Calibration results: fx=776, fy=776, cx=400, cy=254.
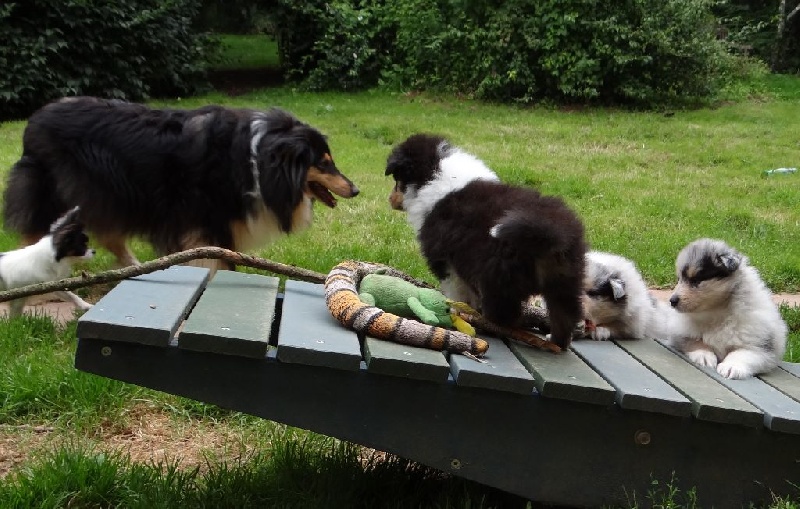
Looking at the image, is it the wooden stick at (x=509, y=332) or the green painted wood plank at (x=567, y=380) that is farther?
the wooden stick at (x=509, y=332)

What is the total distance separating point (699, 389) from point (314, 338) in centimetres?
149

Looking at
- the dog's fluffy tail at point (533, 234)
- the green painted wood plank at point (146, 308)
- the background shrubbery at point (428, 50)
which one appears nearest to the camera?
the green painted wood plank at point (146, 308)

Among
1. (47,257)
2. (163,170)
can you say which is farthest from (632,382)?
(47,257)

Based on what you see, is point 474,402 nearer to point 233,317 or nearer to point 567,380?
point 567,380

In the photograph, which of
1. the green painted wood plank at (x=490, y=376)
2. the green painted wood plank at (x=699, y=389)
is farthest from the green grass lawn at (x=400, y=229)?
the green painted wood plank at (x=699, y=389)

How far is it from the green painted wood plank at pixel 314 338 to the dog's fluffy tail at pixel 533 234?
72 centimetres

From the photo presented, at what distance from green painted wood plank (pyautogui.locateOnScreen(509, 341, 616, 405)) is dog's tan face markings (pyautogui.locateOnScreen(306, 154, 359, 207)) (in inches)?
106

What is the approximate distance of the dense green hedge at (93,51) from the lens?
14.3 metres

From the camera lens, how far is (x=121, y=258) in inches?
233

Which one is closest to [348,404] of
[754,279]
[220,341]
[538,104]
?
[220,341]

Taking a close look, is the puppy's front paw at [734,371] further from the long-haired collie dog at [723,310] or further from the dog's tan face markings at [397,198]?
the dog's tan face markings at [397,198]

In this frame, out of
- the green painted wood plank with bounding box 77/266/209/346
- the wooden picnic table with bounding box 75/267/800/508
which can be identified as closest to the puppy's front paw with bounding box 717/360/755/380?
the wooden picnic table with bounding box 75/267/800/508

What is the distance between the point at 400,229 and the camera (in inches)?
283

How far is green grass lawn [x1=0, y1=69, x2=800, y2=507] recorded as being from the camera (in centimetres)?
312
